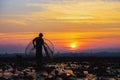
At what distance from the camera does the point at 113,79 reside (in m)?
17.0

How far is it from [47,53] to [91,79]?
6.58 m

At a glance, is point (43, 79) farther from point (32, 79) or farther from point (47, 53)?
point (47, 53)

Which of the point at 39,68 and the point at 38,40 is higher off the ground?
the point at 38,40

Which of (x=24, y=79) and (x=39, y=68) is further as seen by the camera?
(x=39, y=68)

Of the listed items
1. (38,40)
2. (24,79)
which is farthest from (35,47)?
(24,79)

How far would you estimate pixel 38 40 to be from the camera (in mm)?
22734

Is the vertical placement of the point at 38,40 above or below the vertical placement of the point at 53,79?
above

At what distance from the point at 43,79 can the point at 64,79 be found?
35.3 inches

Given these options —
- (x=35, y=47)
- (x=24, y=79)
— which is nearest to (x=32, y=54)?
(x=35, y=47)

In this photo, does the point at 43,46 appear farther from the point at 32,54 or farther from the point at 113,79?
the point at 113,79

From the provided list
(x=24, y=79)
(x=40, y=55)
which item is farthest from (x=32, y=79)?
(x=40, y=55)

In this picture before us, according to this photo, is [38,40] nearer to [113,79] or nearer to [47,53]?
[47,53]

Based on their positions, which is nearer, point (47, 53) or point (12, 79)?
point (12, 79)

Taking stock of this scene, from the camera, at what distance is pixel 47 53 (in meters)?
22.9
